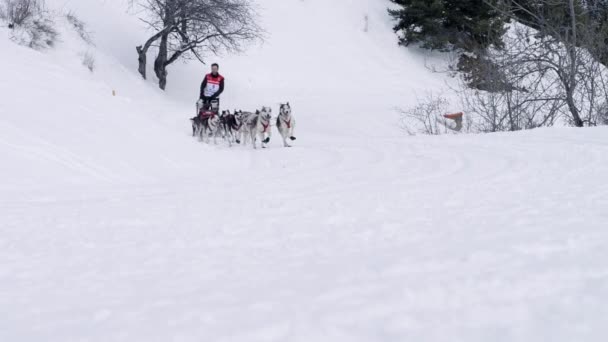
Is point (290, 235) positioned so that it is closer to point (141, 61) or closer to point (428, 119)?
point (428, 119)

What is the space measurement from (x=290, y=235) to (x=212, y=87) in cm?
958

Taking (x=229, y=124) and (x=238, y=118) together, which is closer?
(x=238, y=118)

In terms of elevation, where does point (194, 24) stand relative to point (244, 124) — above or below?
above

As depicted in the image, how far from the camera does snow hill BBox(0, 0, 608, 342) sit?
5.30ft

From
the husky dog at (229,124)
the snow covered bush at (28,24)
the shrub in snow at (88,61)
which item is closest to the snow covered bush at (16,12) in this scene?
the snow covered bush at (28,24)

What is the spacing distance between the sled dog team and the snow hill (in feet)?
5.98

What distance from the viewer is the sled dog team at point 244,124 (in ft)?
34.2

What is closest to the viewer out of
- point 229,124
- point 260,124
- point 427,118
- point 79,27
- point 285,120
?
point 285,120

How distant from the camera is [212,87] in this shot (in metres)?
11.9

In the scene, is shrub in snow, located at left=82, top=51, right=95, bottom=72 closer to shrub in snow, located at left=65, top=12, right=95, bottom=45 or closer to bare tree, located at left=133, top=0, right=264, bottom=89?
shrub in snow, located at left=65, top=12, right=95, bottom=45

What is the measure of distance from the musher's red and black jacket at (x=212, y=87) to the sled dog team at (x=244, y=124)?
1.65 ft

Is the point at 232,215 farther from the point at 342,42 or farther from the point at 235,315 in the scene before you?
the point at 342,42

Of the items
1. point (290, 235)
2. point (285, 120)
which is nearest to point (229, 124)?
point (285, 120)

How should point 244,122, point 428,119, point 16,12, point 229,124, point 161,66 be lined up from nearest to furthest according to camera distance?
point 244,122, point 229,124, point 16,12, point 428,119, point 161,66
